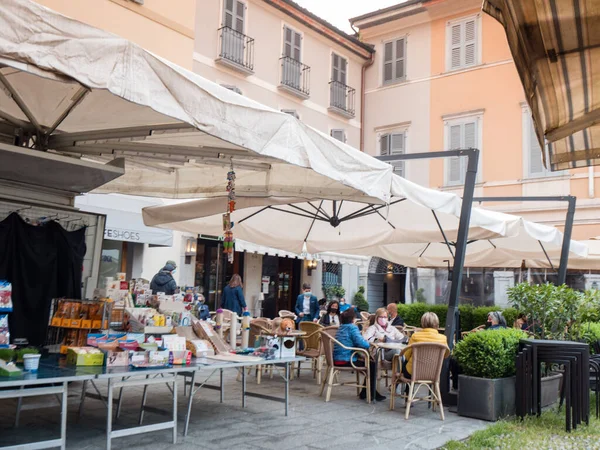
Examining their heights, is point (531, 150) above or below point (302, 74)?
below

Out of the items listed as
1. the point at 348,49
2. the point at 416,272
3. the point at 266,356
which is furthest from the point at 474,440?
the point at 348,49

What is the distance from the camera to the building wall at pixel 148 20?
1141cm

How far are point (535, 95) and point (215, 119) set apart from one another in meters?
2.00

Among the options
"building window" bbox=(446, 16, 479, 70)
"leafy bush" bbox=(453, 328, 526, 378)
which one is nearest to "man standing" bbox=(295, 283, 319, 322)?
"leafy bush" bbox=(453, 328, 526, 378)

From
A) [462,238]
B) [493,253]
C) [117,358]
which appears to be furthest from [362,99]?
[117,358]

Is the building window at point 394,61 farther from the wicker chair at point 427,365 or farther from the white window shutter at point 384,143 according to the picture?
the wicker chair at point 427,365

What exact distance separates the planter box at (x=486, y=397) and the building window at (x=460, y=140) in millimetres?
12782

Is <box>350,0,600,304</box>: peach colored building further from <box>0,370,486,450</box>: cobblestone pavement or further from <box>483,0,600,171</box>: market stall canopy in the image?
<box>483,0,600,171</box>: market stall canopy

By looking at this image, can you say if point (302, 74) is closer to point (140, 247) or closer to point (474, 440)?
point (140, 247)

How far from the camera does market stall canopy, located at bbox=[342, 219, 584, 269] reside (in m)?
11.7

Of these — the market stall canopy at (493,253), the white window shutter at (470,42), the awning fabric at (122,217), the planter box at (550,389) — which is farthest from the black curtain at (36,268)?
the white window shutter at (470,42)

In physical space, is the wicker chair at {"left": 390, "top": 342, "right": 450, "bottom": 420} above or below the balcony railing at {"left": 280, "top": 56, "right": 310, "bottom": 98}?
below

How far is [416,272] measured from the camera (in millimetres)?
20625

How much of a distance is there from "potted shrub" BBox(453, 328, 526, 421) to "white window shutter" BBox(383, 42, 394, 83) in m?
15.8
